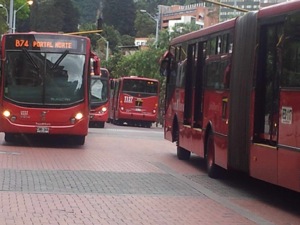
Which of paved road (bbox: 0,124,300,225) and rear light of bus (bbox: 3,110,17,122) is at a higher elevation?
rear light of bus (bbox: 3,110,17,122)

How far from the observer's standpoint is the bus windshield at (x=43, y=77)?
20.6 meters

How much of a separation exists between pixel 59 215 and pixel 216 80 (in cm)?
621

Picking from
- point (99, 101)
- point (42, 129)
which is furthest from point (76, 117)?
point (99, 101)

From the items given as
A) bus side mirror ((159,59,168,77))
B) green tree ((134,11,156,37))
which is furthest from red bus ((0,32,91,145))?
green tree ((134,11,156,37))

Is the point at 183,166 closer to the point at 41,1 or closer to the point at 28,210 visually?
the point at 28,210

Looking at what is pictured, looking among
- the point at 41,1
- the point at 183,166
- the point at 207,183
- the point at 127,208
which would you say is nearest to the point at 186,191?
the point at 207,183

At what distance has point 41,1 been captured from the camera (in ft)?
366

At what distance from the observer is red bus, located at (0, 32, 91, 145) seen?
20.4m

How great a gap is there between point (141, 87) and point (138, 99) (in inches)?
33.1

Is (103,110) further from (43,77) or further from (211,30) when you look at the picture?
(211,30)

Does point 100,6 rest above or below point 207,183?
above

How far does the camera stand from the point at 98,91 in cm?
4053

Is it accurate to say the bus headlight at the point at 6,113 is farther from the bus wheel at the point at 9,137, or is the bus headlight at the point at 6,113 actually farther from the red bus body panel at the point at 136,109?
the red bus body panel at the point at 136,109

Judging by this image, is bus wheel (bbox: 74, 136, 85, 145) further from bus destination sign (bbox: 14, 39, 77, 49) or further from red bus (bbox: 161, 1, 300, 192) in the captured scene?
red bus (bbox: 161, 1, 300, 192)
